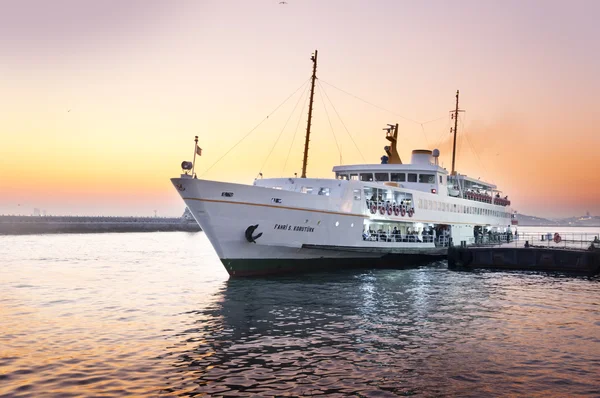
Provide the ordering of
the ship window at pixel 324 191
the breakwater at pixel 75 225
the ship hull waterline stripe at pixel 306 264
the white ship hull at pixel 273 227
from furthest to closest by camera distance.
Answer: the breakwater at pixel 75 225
the ship window at pixel 324 191
the ship hull waterline stripe at pixel 306 264
the white ship hull at pixel 273 227

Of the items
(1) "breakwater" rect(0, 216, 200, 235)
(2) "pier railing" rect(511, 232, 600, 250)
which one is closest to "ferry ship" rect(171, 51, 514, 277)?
(2) "pier railing" rect(511, 232, 600, 250)

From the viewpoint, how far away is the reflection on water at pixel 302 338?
42.3ft

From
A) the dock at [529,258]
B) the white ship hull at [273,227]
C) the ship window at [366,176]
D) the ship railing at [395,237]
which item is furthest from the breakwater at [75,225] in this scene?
the dock at [529,258]

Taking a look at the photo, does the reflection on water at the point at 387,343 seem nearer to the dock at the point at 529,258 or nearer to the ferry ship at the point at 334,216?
the ferry ship at the point at 334,216

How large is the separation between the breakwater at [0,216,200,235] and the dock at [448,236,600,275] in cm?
10131

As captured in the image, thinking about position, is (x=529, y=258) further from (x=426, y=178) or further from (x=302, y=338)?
(x=302, y=338)

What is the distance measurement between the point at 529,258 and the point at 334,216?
18.3m

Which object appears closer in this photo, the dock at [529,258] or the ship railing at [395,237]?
the ship railing at [395,237]

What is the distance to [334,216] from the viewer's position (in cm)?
3359

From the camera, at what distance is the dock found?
39.1 meters

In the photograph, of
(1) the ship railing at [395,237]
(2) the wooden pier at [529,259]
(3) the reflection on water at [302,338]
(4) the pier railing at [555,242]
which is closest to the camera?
(3) the reflection on water at [302,338]

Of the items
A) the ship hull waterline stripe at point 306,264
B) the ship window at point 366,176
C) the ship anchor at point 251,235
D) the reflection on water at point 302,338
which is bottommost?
the reflection on water at point 302,338

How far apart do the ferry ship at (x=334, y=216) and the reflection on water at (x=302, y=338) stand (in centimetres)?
211

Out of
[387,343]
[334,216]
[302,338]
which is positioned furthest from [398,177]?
[302,338]
